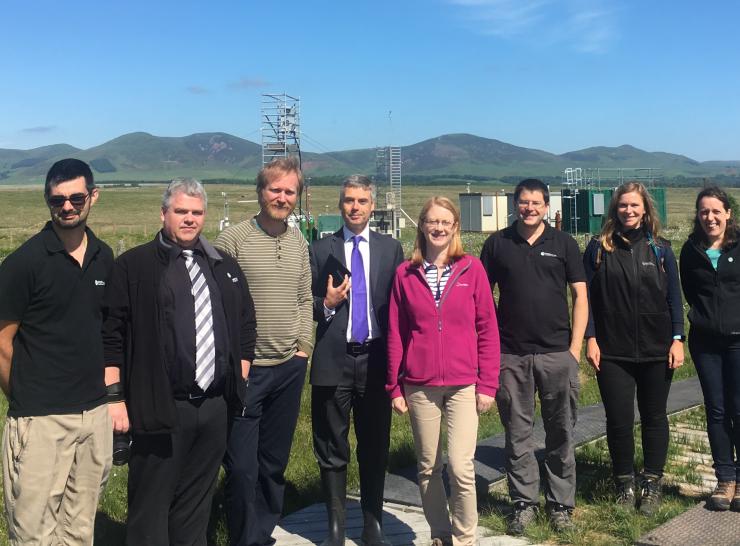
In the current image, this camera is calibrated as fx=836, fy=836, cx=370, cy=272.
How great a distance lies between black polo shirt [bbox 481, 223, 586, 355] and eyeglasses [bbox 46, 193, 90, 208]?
100 inches

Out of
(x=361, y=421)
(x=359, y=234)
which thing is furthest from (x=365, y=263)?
(x=361, y=421)

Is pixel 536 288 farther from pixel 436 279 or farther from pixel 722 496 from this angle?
pixel 722 496

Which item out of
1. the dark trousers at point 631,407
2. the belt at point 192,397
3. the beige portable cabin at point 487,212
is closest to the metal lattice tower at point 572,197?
the beige portable cabin at point 487,212

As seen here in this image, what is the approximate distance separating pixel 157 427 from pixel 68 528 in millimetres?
639

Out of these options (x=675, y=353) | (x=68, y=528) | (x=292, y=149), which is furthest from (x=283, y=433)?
(x=292, y=149)

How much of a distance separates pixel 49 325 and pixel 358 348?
1.84 m

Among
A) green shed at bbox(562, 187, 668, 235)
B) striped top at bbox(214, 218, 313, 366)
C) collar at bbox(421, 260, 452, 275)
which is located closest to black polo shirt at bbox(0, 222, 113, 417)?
striped top at bbox(214, 218, 313, 366)

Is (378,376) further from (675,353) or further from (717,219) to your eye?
(717,219)

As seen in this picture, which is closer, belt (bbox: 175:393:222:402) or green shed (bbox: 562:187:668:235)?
belt (bbox: 175:393:222:402)

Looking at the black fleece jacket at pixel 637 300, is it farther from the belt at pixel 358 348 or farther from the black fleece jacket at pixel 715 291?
the belt at pixel 358 348

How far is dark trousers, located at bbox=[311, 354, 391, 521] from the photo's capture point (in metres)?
4.92

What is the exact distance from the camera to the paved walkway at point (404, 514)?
514 cm

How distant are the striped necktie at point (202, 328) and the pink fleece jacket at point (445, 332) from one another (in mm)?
1137

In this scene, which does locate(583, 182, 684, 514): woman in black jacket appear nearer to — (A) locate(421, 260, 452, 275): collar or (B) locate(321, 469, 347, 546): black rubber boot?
(A) locate(421, 260, 452, 275): collar
